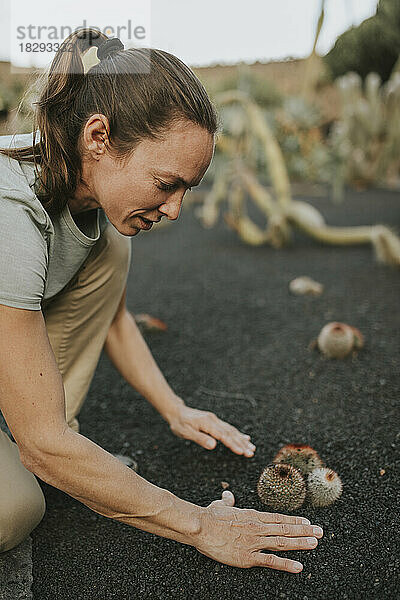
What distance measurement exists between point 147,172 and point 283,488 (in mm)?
808

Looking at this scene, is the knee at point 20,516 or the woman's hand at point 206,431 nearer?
the knee at point 20,516

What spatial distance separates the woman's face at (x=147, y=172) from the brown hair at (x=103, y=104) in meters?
0.02

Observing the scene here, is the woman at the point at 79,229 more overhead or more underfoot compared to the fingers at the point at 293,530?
more overhead

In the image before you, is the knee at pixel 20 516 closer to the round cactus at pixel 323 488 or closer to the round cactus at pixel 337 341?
the round cactus at pixel 323 488

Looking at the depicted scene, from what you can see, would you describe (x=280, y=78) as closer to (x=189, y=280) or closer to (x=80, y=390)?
(x=189, y=280)

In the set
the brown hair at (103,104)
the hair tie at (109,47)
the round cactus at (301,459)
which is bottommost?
the round cactus at (301,459)

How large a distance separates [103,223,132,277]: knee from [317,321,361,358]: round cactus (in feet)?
3.04

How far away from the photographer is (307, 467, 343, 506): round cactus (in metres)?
1.40

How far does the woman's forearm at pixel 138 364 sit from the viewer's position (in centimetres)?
170

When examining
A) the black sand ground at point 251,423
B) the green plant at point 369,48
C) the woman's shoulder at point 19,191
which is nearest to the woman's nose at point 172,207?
the woman's shoulder at point 19,191

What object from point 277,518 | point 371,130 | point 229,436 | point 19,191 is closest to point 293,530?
point 277,518

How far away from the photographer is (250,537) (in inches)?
48.2

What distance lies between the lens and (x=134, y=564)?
1277 mm

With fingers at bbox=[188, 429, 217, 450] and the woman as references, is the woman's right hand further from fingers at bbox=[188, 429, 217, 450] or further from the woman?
fingers at bbox=[188, 429, 217, 450]
